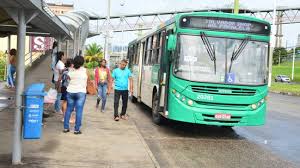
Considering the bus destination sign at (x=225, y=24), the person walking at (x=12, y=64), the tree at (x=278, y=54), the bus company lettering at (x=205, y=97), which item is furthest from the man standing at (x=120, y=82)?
the tree at (x=278, y=54)

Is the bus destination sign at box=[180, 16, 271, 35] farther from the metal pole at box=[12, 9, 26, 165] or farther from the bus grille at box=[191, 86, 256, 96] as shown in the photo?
the metal pole at box=[12, 9, 26, 165]

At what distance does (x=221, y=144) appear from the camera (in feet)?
37.8

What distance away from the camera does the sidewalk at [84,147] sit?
8.22 m

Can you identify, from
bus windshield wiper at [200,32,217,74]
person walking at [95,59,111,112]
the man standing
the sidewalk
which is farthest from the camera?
person walking at [95,59,111,112]

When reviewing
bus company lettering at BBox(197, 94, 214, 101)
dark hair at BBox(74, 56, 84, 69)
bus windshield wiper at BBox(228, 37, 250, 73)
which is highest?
bus windshield wiper at BBox(228, 37, 250, 73)

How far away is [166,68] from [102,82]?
3602 mm

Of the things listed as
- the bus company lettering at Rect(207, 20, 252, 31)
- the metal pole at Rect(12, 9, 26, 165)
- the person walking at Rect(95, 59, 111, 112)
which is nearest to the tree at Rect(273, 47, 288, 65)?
the person walking at Rect(95, 59, 111, 112)

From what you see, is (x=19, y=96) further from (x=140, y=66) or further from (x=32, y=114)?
(x=140, y=66)

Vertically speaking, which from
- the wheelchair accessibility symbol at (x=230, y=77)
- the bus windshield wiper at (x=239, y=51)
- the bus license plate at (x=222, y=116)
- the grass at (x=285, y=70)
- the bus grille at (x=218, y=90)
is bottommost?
the grass at (x=285, y=70)

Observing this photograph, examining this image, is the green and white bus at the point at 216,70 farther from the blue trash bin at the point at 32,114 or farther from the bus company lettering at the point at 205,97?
the blue trash bin at the point at 32,114

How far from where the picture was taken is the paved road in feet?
31.0

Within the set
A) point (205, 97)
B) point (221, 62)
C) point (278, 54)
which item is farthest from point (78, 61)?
point (278, 54)

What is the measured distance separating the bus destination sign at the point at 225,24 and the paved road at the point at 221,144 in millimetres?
2650

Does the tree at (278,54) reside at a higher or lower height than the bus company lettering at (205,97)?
higher
